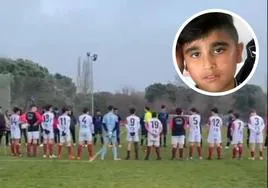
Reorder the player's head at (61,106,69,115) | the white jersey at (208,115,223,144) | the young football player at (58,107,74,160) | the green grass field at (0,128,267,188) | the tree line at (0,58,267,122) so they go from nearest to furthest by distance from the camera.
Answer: the tree line at (0,58,267,122) → the green grass field at (0,128,267,188) → the player's head at (61,106,69,115) → the young football player at (58,107,74,160) → the white jersey at (208,115,223,144)

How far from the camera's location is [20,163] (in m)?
15.5

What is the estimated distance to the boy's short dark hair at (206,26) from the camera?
2.16 metres

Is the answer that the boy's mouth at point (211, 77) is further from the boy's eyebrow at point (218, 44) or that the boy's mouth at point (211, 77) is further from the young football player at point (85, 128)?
the young football player at point (85, 128)

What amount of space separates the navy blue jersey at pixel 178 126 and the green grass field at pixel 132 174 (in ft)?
3.84

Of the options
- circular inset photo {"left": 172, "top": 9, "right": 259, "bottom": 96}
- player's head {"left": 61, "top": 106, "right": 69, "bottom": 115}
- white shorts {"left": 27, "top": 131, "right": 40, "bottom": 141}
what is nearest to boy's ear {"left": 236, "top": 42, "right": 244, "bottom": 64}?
circular inset photo {"left": 172, "top": 9, "right": 259, "bottom": 96}

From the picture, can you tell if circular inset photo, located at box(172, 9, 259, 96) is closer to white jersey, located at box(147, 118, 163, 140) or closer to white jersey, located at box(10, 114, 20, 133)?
white jersey, located at box(147, 118, 163, 140)

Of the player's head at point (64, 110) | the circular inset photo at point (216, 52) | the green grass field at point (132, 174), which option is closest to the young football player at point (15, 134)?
the green grass field at point (132, 174)

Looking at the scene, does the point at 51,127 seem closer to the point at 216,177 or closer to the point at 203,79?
the point at 216,177

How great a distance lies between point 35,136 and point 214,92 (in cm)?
1649

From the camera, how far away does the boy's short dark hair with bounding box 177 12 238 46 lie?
2162 mm

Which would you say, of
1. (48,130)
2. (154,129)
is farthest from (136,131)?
(48,130)

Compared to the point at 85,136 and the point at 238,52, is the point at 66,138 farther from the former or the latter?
the point at 238,52

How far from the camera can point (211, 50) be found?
2.13 meters

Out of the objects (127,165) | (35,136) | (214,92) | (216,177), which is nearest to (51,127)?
(35,136)
